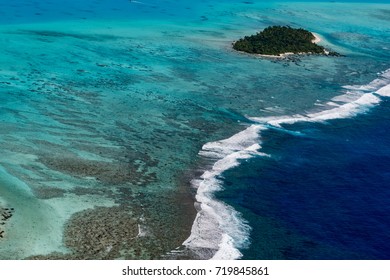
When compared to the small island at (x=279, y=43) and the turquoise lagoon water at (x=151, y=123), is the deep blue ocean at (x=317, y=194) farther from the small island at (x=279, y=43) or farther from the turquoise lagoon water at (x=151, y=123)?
the small island at (x=279, y=43)

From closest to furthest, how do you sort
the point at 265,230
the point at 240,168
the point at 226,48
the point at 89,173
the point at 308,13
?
Result: the point at 265,230
the point at 89,173
the point at 240,168
the point at 226,48
the point at 308,13

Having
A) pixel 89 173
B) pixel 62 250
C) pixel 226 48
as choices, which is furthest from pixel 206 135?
pixel 226 48

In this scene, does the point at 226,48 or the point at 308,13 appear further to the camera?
the point at 308,13

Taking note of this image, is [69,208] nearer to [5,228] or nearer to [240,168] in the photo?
[5,228]

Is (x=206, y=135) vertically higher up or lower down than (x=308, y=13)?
lower down

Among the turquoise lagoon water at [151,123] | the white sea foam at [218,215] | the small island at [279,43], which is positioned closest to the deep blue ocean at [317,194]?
the turquoise lagoon water at [151,123]

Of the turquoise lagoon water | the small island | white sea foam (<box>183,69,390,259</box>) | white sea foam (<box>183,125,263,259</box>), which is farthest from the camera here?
the small island

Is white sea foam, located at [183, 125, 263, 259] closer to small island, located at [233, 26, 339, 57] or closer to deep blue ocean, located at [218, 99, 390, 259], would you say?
deep blue ocean, located at [218, 99, 390, 259]

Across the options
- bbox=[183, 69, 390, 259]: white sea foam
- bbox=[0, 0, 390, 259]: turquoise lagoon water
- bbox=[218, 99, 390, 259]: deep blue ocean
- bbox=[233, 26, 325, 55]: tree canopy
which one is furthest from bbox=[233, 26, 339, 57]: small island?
bbox=[218, 99, 390, 259]: deep blue ocean
